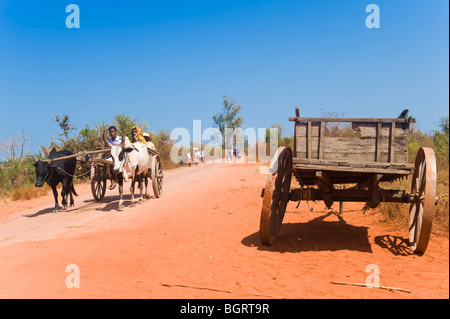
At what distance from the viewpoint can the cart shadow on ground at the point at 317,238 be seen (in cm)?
538

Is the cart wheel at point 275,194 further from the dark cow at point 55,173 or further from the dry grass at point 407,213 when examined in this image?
the dark cow at point 55,173

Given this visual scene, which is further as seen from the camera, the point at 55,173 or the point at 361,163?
the point at 55,173

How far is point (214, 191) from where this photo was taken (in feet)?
38.3

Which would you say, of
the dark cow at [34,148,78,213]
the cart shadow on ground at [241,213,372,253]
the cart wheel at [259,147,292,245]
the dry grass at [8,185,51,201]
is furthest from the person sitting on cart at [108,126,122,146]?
the cart wheel at [259,147,292,245]

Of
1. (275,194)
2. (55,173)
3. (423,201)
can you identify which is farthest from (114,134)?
(423,201)

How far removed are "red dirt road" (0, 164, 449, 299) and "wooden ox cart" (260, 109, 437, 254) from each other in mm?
482

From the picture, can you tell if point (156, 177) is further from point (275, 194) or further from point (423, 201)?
point (423, 201)

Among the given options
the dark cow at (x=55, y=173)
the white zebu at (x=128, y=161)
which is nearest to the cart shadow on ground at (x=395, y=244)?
the white zebu at (x=128, y=161)

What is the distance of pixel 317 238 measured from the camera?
6.00 metres

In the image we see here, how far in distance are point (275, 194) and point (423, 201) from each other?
78.3 inches

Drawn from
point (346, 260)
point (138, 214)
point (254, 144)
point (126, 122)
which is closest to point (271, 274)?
point (346, 260)

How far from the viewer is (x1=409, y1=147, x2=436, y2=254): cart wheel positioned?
4.34 m
